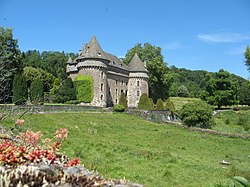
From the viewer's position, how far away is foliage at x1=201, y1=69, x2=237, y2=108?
199ft

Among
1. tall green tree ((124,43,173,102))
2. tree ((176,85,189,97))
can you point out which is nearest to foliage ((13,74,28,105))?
tall green tree ((124,43,173,102))

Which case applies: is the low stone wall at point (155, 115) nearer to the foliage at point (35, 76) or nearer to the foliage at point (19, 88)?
the foliage at point (19, 88)

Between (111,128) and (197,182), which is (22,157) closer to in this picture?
(197,182)

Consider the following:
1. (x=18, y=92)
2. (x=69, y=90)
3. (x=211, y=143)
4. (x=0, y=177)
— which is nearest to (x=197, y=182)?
(x=0, y=177)

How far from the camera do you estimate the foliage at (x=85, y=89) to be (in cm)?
4656

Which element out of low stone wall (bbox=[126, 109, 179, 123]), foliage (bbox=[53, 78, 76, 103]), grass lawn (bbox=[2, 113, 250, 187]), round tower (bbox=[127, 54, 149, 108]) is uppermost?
round tower (bbox=[127, 54, 149, 108])

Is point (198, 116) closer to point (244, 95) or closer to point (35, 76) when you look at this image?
point (35, 76)

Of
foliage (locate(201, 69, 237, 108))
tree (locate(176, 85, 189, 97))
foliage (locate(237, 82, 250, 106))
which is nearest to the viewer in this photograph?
foliage (locate(201, 69, 237, 108))

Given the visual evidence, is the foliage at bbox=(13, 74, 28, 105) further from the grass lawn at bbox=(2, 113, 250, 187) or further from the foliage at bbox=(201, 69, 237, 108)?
the foliage at bbox=(201, 69, 237, 108)

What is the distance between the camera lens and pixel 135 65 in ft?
189

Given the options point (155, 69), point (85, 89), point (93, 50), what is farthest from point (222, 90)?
point (85, 89)

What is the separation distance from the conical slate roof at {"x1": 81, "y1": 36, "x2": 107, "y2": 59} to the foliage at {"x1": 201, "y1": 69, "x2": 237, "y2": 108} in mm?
26821

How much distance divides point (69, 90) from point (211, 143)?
Answer: 2781cm

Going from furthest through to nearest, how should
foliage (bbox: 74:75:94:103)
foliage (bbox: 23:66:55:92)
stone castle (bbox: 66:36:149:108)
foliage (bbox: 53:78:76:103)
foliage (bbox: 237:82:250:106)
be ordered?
foliage (bbox: 237:82:250:106) < foliage (bbox: 23:66:55:92) < stone castle (bbox: 66:36:149:108) < foliage (bbox: 74:75:94:103) < foliage (bbox: 53:78:76:103)
